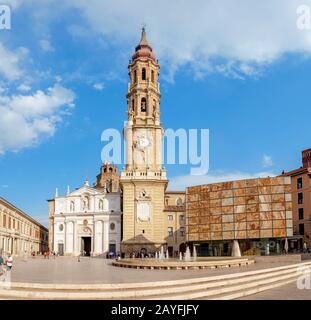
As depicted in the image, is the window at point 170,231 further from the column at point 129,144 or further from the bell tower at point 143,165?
the column at point 129,144

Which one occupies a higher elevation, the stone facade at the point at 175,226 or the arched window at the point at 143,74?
the arched window at the point at 143,74

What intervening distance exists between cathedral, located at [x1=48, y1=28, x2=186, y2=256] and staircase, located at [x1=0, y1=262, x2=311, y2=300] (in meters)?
41.9

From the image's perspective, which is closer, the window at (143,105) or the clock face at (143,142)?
the clock face at (143,142)

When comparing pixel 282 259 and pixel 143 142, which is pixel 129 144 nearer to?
pixel 143 142

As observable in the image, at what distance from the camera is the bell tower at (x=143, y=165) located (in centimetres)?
5874

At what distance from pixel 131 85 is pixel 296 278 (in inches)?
2037

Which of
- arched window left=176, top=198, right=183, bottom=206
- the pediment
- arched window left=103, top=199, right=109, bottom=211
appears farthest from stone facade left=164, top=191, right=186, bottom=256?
the pediment

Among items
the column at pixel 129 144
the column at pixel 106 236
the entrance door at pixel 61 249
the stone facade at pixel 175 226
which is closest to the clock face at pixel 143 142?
the column at pixel 129 144

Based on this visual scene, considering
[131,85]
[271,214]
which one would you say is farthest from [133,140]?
[271,214]

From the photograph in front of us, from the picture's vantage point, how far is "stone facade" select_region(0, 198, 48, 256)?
172 feet
